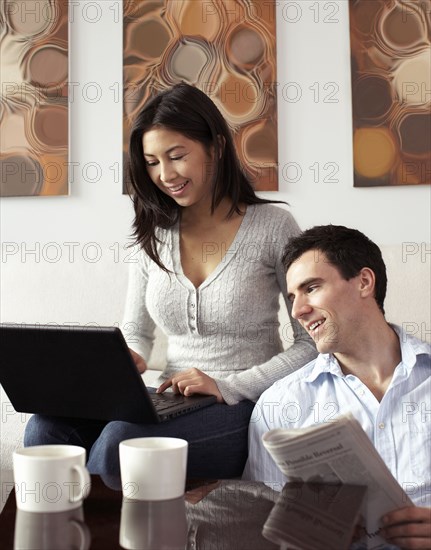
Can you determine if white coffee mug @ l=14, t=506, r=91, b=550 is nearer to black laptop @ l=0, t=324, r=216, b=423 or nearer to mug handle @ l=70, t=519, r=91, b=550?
mug handle @ l=70, t=519, r=91, b=550

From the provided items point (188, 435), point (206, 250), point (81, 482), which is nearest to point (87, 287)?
point (206, 250)

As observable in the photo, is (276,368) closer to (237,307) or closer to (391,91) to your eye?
(237,307)

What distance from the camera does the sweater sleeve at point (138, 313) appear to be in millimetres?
1935

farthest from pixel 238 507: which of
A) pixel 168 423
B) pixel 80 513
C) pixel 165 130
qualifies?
pixel 165 130

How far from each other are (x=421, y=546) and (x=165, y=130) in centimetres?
114

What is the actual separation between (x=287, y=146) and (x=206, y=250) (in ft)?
3.23

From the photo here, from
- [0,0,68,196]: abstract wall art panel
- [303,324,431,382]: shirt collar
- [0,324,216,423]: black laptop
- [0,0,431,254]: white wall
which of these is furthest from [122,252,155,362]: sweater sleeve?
[0,0,68,196]: abstract wall art panel

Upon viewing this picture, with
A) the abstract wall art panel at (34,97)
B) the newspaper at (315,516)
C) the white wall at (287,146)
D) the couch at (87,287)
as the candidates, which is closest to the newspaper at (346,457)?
the newspaper at (315,516)

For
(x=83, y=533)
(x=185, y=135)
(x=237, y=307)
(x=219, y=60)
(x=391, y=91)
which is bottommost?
(x=83, y=533)

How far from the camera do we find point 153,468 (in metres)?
1.06

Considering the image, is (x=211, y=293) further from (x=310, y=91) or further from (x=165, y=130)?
(x=310, y=91)

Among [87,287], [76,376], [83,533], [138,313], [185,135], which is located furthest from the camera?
[87,287]

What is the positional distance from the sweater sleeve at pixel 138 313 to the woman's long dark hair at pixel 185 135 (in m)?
0.07

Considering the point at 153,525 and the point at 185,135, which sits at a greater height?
the point at 185,135
